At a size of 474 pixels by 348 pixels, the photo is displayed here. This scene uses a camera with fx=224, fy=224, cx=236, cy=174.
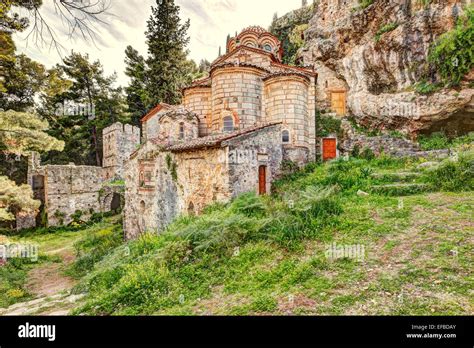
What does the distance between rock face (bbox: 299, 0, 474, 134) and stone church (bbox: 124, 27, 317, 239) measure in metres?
4.67

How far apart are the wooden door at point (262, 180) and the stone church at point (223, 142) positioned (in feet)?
0.17

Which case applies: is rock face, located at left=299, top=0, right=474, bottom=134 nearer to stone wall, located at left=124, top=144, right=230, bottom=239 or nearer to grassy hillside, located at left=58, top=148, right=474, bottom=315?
grassy hillside, located at left=58, top=148, right=474, bottom=315

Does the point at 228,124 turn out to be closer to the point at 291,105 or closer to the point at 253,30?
the point at 291,105

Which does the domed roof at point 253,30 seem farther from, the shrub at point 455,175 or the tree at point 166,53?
the shrub at point 455,175

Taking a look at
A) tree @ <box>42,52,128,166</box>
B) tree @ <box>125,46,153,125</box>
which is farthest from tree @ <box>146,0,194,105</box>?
tree @ <box>42,52,128,166</box>

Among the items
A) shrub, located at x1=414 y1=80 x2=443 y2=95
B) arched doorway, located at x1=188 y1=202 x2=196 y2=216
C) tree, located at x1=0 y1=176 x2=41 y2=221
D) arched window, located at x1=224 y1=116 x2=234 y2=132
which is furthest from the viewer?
arched window, located at x1=224 y1=116 x2=234 y2=132

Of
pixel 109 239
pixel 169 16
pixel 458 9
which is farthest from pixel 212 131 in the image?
pixel 169 16

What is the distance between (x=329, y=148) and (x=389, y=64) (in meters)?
6.75

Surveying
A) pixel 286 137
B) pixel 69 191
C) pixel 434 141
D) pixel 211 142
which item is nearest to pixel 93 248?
pixel 211 142

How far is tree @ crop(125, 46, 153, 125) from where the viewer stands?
30697 millimetres

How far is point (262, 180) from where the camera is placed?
38.3 ft

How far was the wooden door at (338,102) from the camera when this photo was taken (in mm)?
18744

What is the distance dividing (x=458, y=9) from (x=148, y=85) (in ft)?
100

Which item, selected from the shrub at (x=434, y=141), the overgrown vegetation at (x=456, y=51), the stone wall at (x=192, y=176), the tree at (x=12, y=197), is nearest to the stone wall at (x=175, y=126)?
the stone wall at (x=192, y=176)
